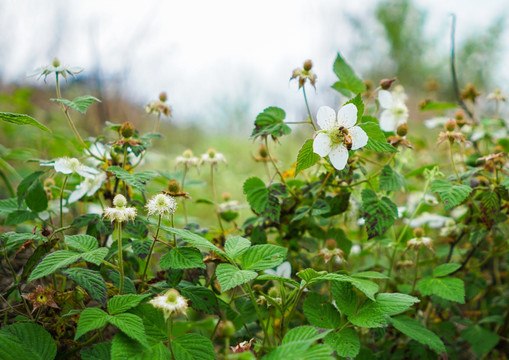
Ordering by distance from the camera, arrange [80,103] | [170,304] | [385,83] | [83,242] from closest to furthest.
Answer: [170,304], [83,242], [80,103], [385,83]

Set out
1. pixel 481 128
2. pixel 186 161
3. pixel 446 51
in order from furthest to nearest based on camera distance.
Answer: pixel 446 51 → pixel 481 128 → pixel 186 161

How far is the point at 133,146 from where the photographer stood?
65cm

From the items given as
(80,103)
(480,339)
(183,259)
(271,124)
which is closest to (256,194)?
(271,124)

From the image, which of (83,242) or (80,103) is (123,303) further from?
(80,103)

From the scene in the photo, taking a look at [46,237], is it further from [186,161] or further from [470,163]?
[470,163]

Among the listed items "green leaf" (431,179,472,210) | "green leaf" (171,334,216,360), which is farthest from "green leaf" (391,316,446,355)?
"green leaf" (171,334,216,360)

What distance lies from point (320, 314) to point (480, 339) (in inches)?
17.6

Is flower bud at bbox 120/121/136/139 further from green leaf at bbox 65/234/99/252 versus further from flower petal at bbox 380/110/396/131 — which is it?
flower petal at bbox 380/110/396/131

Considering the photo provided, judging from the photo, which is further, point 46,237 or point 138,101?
point 138,101

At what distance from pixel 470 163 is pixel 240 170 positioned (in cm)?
243

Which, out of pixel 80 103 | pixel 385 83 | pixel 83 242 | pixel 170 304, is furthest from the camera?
pixel 385 83

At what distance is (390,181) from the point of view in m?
0.69

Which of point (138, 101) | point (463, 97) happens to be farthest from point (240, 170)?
point (463, 97)

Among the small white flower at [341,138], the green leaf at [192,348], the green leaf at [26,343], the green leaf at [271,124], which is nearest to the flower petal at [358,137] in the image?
the small white flower at [341,138]
